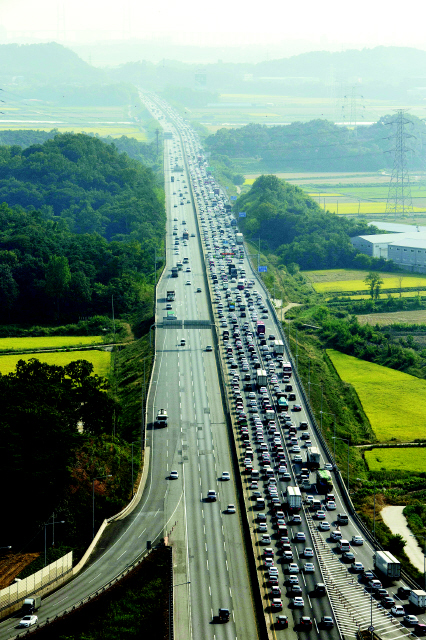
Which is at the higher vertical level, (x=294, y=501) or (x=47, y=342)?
(x=294, y=501)

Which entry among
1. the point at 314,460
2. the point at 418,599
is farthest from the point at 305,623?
the point at 314,460

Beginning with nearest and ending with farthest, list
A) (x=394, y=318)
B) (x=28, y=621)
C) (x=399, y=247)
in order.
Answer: (x=28, y=621) < (x=394, y=318) < (x=399, y=247)

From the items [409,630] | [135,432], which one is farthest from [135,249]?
[409,630]

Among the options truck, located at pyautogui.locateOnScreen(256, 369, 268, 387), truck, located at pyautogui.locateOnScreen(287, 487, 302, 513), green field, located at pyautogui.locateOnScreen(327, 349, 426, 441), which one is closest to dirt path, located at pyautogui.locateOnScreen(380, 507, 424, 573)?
truck, located at pyautogui.locateOnScreen(287, 487, 302, 513)

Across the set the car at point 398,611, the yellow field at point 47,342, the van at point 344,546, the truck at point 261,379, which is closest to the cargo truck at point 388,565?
the van at point 344,546

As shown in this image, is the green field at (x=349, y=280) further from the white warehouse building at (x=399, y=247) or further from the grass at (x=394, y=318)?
the grass at (x=394, y=318)

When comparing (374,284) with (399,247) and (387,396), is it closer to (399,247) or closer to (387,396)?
(399,247)
